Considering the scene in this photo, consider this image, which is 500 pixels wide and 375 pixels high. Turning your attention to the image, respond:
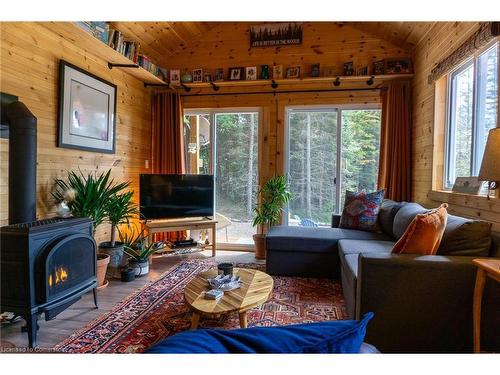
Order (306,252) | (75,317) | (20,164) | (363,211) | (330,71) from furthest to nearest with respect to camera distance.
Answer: (330,71)
(363,211)
(306,252)
(75,317)
(20,164)

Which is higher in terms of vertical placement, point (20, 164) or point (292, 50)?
point (292, 50)

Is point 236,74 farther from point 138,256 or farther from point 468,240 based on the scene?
point 468,240

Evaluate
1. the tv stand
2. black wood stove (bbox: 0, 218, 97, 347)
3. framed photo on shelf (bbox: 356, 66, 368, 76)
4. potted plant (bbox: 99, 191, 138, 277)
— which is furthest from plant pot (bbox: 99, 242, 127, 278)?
framed photo on shelf (bbox: 356, 66, 368, 76)

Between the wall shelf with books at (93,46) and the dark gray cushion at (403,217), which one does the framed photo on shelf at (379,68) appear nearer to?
the dark gray cushion at (403,217)

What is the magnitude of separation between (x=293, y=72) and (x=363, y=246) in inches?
103

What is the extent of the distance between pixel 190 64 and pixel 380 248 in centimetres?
364

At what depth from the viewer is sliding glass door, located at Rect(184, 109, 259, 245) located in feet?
14.4

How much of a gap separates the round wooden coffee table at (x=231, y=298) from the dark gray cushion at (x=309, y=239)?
88cm

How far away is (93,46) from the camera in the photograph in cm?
299

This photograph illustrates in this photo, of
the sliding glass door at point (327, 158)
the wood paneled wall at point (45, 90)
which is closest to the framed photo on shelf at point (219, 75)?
the sliding glass door at point (327, 158)

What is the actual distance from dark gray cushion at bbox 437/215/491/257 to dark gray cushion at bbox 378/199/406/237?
3.80 feet

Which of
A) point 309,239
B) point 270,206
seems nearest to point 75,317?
point 309,239

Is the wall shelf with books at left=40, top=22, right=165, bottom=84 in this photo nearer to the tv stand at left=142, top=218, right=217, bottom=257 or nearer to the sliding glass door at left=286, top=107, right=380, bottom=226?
the tv stand at left=142, top=218, right=217, bottom=257
